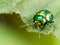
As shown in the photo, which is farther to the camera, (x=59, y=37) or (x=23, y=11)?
(x=23, y=11)

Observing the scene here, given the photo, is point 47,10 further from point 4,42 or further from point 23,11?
point 4,42

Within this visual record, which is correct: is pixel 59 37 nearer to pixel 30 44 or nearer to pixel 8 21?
pixel 30 44

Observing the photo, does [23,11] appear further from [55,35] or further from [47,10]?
[55,35]

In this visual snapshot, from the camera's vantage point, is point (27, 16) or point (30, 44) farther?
point (27, 16)

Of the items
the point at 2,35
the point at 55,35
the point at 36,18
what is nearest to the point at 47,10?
the point at 36,18

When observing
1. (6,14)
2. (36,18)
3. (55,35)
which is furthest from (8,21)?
(55,35)

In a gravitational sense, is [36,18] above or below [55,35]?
above

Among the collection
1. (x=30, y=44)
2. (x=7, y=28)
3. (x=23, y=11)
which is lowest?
(x=30, y=44)

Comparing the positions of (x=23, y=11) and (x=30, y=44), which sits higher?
(x=23, y=11)
